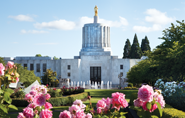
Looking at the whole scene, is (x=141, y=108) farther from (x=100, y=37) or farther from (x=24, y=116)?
(x=100, y=37)

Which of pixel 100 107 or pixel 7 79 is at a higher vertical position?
pixel 7 79

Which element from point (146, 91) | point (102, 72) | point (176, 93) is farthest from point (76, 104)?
point (102, 72)

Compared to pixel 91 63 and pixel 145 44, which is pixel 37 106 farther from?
pixel 145 44

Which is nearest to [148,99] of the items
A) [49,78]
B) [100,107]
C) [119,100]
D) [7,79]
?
[119,100]

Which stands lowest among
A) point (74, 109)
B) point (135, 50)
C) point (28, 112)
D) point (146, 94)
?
point (28, 112)

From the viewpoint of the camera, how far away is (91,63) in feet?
188

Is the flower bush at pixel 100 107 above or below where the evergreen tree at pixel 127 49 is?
below

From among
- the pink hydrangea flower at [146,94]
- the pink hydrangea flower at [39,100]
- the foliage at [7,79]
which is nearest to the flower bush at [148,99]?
the pink hydrangea flower at [146,94]

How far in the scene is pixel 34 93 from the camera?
602 cm

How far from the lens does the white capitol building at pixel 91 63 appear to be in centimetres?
5625

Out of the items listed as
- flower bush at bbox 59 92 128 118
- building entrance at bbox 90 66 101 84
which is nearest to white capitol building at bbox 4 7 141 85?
building entrance at bbox 90 66 101 84

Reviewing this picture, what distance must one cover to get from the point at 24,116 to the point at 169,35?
28051 mm

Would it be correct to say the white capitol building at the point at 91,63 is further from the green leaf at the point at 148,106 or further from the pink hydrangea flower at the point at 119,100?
the green leaf at the point at 148,106

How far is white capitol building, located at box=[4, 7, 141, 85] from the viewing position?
5625 centimetres
